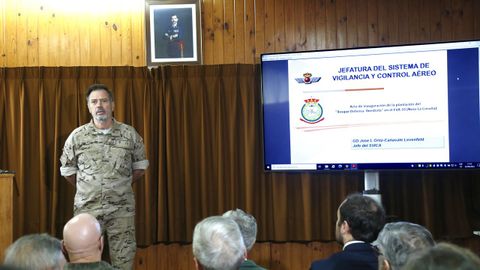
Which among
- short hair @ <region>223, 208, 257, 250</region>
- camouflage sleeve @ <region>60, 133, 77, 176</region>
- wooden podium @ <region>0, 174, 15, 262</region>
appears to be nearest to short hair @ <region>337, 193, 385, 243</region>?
short hair @ <region>223, 208, 257, 250</region>

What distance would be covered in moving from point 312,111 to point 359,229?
76.2 inches

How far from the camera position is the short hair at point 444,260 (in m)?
1.08

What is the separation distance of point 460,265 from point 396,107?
2.87m

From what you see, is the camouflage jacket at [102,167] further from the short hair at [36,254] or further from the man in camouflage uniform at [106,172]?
the short hair at [36,254]

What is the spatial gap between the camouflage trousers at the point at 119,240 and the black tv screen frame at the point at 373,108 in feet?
4.11

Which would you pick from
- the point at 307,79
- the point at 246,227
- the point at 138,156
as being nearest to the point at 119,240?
the point at 138,156

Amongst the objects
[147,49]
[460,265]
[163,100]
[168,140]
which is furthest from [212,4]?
[460,265]

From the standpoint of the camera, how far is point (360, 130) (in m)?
3.88

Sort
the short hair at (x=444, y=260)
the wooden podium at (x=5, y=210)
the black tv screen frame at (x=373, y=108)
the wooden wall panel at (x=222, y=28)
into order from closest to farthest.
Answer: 1. the short hair at (x=444, y=260)
2. the wooden podium at (x=5, y=210)
3. the black tv screen frame at (x=373, y=108)
4. the wooden wall panel at (x=222, y=28)

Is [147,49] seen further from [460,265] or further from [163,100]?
[460,265]

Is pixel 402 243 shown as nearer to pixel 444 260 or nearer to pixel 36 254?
pixel 444 260

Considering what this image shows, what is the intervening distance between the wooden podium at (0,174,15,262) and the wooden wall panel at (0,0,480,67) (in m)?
1.37

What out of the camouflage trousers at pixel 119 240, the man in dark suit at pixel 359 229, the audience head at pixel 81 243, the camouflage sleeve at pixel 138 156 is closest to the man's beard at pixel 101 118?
the camouflage sleeve at pixel 138 156

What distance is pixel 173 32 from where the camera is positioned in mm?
4273
